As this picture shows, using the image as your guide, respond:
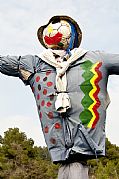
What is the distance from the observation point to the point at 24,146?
24312mm

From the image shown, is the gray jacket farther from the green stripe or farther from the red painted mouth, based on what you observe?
the red painted mouth

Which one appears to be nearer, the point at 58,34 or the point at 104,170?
the point at 58,34

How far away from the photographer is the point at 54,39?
4.19 m

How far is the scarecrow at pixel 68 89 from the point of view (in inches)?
153

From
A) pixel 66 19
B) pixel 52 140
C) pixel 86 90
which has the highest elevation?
pixel 66 19

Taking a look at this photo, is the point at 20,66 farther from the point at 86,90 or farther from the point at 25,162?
the point at 25,162

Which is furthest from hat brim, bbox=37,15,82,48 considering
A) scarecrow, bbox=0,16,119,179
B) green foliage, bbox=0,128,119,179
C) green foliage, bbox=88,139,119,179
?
green foliage, bbox=0,128,119,179

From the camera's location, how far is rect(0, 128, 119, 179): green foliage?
22.3 metres

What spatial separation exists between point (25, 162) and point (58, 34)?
19973 mm

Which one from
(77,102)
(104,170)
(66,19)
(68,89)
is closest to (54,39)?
(66,19)

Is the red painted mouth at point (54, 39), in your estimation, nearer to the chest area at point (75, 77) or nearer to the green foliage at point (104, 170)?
the chest area at point (75, 77)

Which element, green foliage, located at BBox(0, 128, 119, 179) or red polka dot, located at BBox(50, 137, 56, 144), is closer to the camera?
red polka dot, located at BBox(50, 137, 56, 144)

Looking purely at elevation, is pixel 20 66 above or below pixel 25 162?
below

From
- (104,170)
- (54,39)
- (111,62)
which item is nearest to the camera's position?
(111,62)
